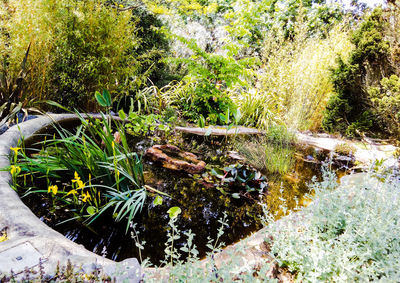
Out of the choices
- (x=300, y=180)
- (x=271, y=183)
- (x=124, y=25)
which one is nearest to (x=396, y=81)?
(x=300, y=180)

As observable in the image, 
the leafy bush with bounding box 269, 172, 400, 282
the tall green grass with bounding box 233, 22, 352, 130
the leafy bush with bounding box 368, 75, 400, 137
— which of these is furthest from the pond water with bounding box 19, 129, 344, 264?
the leafy bush with bounding box 368, 75, 400, 137

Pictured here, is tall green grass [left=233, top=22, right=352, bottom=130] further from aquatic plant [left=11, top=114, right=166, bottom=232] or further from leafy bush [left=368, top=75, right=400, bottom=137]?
aquatic plant [left=11, top=114, right=166, bottom=232]

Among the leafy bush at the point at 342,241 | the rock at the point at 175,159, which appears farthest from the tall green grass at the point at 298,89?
the leafy bush at the point at 342,241

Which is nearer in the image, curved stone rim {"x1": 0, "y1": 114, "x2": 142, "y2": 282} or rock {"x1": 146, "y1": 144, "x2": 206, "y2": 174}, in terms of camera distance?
curved stone rim {"x1": 0, "y1": 114, "x2": 142, "y2": 282}

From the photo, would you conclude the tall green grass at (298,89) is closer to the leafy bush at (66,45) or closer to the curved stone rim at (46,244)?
the leafy bush at (66,45)

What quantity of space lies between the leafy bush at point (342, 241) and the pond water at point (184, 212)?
0.35m

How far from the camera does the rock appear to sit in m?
2.40

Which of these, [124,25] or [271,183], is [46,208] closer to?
[271,183]

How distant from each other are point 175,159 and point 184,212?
0.85 meters

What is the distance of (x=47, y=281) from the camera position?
0.69 metres

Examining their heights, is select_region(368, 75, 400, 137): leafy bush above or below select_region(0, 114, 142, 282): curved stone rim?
below

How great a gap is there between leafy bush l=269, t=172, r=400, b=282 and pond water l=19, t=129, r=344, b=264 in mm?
354

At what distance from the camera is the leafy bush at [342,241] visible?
0.96 m

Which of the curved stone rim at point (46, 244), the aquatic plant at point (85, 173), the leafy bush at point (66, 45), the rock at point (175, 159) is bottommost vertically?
the rock at point (175, 159)
